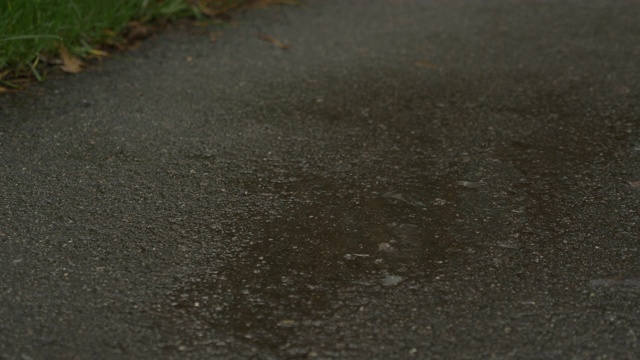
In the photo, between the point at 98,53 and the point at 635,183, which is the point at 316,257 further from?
the point at 98,53

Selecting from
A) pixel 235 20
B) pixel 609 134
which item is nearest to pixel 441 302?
pixel 609 134

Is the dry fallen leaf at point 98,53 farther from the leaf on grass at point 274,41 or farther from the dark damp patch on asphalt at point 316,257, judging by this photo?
the dark damp patch on asphalt at point 316,257

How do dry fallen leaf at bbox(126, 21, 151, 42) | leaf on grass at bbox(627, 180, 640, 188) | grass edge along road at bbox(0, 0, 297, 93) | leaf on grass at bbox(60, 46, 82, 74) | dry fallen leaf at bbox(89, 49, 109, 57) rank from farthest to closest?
dry fallen leaf at bbox(126, 21, 151, 42) < dry fallen leaf at bbox(89, 49, 109, 57) < leaf on grass at bbox(60, 46, 82, 74) < grass edge along road at bbox(0, 0, 297, 93) < leaf on grass at bbox(627, 180, 640, 188)

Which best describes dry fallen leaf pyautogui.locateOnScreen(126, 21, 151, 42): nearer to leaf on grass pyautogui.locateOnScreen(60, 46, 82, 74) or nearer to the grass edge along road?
the grass edge along road

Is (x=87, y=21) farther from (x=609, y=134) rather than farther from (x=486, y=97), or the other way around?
(x=609, y=134)

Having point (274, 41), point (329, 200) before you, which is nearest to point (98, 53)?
point (274, 41)

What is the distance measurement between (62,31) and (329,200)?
80.6 inches

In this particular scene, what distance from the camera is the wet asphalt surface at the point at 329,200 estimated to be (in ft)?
7.97

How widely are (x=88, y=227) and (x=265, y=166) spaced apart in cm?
81

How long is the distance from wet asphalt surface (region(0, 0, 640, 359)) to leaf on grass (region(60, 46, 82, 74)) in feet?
0.21

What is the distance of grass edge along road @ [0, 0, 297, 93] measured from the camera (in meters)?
4.16

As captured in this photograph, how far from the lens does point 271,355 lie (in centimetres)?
230

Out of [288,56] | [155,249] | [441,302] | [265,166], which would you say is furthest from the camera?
[288,56]

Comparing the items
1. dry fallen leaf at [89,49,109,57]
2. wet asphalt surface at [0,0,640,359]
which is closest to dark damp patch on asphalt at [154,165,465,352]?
wet asphalt surface at [0,0,640,359]
